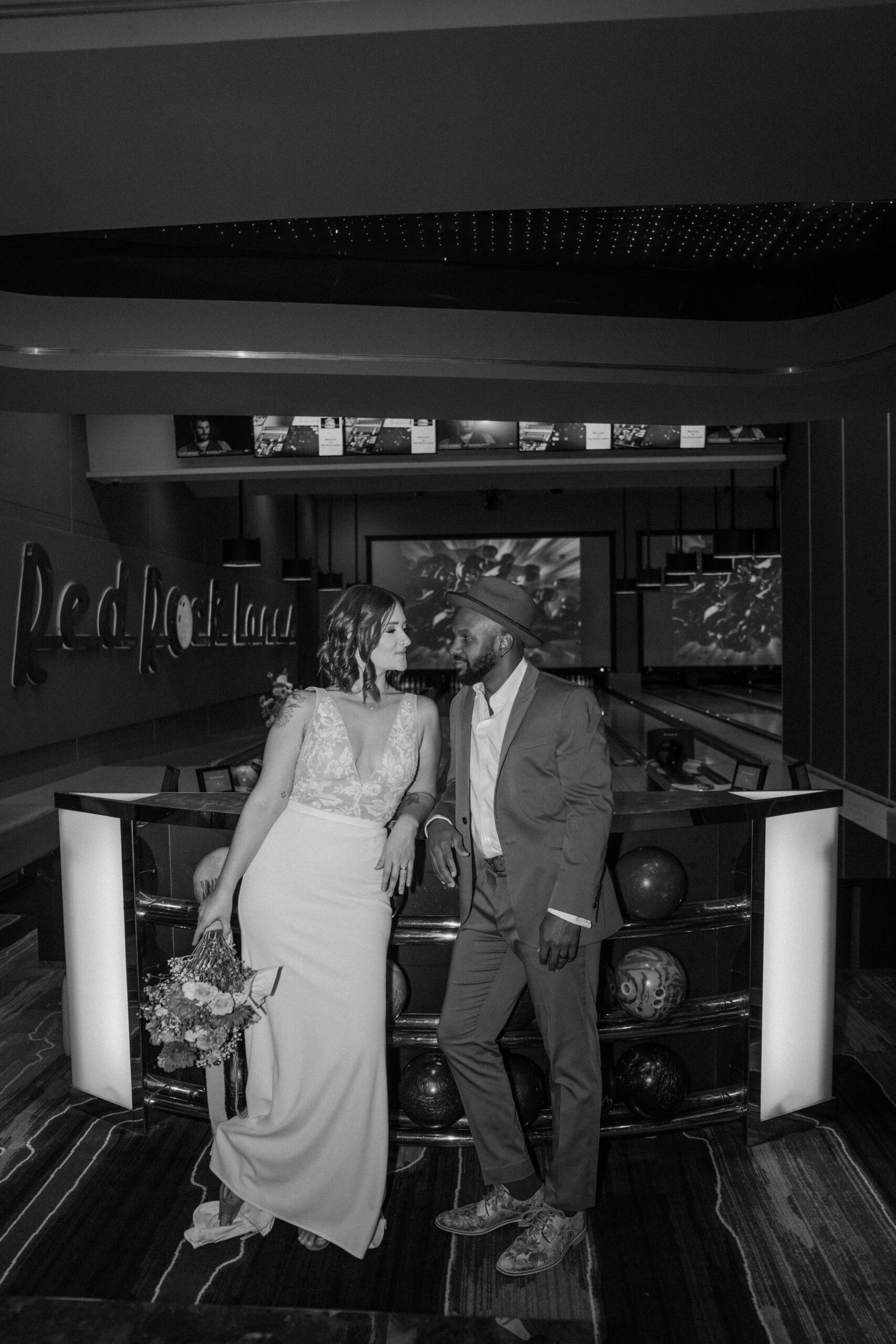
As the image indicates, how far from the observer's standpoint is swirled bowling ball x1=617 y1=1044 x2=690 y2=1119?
2.82 metres

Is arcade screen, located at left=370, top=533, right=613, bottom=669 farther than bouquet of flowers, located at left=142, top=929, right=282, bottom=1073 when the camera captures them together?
Yes

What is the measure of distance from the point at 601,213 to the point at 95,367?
236 centimetres

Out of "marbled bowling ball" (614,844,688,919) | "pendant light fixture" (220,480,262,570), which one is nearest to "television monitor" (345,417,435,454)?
"pendant light fixture" (220,480,262,570)

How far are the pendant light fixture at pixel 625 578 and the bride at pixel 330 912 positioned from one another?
1406cm

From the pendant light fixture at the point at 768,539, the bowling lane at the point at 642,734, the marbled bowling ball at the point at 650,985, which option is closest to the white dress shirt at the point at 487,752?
the marbled bowling ball at the point at 650,985

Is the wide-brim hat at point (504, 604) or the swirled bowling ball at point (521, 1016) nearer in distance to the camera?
the wide-brim hat at point (504, 604)

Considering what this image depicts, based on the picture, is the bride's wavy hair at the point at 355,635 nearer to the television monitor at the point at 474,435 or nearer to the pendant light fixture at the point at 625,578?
the television monitor at the point at 474,435

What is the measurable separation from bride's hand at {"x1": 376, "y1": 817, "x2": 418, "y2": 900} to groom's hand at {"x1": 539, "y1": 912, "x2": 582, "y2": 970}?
34 cm

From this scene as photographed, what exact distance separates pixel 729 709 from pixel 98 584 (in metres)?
10.1

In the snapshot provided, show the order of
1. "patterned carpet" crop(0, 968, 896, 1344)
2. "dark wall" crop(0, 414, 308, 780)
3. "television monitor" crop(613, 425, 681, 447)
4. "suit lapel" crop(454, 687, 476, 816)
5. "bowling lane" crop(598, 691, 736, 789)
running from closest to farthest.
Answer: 1. "patterned carpet" crop(0, 968, 896, 1344)
2. "suit lapel" crop(454, 687, 476, 816)
3. "dark wall" crop(0, 414, 308, 780)
4. "television monitor" crop(613, 425, 681, 447)
5. "bowling lane" crop(598, 691, 736, 789)

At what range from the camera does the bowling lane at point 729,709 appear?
1323 centimetres

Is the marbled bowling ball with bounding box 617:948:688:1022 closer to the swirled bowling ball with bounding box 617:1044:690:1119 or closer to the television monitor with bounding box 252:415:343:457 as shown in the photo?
the swirled bowling ball with bounding box 617:1044:690:1119

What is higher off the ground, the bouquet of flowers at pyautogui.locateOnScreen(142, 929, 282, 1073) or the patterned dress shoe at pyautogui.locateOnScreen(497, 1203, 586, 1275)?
the bouquet of flowers at pyautogui.locateOnScreen(142, 929, 282, 1073)

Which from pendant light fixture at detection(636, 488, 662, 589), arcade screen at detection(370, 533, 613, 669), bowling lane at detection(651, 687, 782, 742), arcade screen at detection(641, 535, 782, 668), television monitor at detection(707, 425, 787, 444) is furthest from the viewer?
arcade screen at detection(641, 535, 782, 668)
